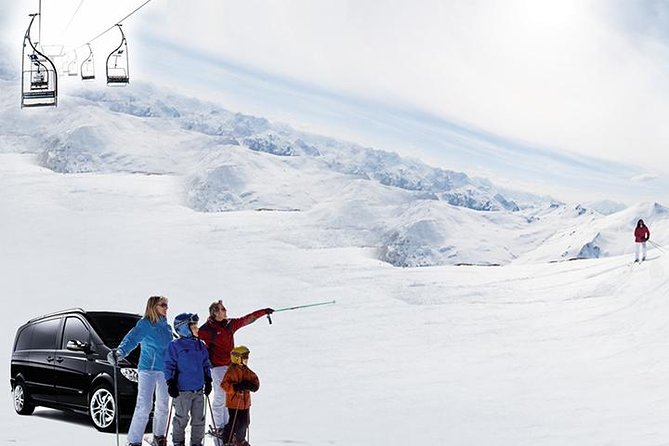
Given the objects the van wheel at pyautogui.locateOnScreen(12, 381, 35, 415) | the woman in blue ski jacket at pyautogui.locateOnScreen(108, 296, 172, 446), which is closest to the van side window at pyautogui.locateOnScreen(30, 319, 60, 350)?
the van wheel at pyautogui.locateOnScreen(12, 381, 35, 415)

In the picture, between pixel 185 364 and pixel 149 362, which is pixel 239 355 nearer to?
pixel 185 364

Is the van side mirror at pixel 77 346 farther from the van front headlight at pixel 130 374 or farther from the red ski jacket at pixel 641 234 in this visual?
the red ski jacket at pixel 641 234

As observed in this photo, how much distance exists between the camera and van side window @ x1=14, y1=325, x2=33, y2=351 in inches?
500

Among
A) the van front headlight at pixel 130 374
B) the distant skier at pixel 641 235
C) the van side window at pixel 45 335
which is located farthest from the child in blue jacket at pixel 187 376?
the distant skier at pixel 641 235

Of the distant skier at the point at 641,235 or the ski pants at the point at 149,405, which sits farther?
the distant skier at the point at 641,235

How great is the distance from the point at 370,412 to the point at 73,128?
155061 millimetres

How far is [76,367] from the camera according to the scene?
11.4 metres

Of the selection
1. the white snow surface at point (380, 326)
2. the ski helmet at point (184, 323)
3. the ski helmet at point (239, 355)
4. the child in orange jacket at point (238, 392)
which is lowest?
the white snow surface at point (380, 326)

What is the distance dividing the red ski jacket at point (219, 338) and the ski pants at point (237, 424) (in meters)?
0.85

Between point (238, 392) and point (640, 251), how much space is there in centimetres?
2112

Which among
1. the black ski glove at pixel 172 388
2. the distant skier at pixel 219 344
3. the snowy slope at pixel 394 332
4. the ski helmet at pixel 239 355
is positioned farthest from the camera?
the snowy slope at pixel 394 332

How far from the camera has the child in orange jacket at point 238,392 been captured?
8867 millimetres

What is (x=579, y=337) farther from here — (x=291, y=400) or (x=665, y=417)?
(x=291, y=400)

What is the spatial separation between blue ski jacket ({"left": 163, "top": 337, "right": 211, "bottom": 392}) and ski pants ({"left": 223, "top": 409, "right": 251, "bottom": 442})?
541 mm
